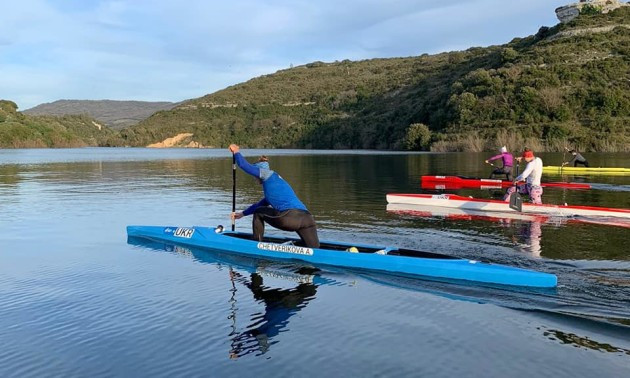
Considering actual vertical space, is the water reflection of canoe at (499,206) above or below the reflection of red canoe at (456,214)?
above

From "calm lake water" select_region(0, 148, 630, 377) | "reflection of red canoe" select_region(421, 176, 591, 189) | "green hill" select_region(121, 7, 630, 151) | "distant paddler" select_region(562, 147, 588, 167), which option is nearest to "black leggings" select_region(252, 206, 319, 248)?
"calm lake water" select_region(0, 148, 630, 377)

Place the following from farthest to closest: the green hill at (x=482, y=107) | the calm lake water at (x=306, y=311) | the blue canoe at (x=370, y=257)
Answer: the green hill at (x=482, y=107)
the blue canoe at (x=370, y=257)
the calm lake water at (x=306, y=311)

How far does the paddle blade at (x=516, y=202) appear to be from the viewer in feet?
60.2

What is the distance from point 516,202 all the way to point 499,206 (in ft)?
3.54

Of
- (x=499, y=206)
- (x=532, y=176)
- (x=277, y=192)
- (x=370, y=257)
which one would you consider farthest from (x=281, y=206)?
(x=532, y=176)

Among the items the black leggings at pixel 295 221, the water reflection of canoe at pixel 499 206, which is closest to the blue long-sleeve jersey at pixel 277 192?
the black leggings at pixel 295 221

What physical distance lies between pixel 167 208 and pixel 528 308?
1548 centimetres

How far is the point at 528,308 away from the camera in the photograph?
8.70 metres

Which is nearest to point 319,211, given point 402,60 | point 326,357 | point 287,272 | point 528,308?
point 287,272

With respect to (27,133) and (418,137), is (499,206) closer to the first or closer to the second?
(418,137)

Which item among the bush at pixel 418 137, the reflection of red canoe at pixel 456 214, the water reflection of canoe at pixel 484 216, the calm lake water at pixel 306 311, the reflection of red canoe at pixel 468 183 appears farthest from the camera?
the bush at pixel 418 137

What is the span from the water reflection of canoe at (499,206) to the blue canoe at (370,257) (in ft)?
→ 30.2

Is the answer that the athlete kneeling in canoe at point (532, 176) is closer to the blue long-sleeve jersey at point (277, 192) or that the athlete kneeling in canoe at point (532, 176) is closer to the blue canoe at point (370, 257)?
the blue canoe at point (370, 257)

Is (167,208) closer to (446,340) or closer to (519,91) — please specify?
(446,340)
